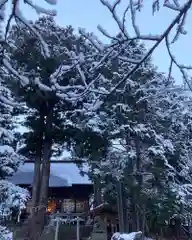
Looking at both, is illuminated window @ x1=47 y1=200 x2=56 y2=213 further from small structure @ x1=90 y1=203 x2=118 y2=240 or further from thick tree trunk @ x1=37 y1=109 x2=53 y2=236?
small structure @ x1=90 y1=203 x2=118 y2=240

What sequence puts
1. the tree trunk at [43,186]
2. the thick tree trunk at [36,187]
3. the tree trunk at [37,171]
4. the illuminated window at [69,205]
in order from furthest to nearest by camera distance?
the illuminated window at [69,205] → the tree trunk at [37,171] → the thick tree trunk at [36,187] → the tree trunk at [43,186]

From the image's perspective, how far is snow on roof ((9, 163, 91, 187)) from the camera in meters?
16.8

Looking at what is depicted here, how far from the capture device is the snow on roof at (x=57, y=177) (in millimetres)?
16766

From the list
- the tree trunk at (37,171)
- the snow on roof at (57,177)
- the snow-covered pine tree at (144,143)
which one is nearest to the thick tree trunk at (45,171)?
the tree trunk at (37,171)

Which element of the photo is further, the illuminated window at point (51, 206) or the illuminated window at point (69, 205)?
the illuminated window at point (69, 205)

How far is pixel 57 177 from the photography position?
17.4 m

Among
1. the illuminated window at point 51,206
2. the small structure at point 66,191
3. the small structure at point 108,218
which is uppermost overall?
the small structure at point 66,191

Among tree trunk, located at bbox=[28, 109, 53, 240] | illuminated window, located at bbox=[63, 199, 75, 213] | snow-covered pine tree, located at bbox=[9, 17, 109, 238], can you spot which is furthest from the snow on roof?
tree trunk, located at bbox=[28, 109, 53, 240]

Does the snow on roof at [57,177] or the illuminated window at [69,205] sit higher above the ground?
the snow on roof at [57,177]

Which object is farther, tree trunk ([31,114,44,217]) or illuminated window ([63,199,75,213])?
illuminated window ([63,199,75,213])

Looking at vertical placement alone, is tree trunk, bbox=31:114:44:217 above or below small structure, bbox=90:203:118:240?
above

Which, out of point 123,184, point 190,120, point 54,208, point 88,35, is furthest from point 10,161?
point 88,35

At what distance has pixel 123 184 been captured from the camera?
11.9m

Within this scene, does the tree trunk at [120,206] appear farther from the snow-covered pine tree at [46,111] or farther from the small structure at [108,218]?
the snow-covered pine tree at [46,111]
